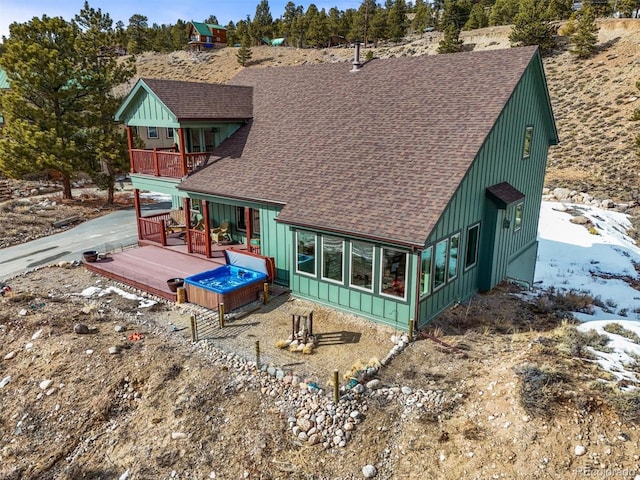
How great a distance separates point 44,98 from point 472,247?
82.2 feet

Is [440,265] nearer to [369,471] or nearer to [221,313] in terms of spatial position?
[221,313]

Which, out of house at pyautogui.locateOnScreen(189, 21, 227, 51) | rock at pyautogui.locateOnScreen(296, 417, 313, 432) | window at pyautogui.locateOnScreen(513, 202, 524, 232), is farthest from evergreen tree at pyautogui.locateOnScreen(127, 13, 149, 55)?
rock at pyautogui.locateOnScreen(296, 417, 313, 432)

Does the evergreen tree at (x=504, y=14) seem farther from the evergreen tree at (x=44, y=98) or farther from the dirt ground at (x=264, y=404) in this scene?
the dirt ground at (x=264, y=404)

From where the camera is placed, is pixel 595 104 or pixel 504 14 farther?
pixel 504 14

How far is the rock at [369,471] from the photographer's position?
7535mm

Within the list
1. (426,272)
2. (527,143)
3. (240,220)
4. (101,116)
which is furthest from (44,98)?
(527,143)

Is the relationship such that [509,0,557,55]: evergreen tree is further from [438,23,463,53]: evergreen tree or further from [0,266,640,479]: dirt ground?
[0,266,640,479]: dirt ground

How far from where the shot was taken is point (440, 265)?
40.5 feet

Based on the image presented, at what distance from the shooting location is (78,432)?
9094 millimetres

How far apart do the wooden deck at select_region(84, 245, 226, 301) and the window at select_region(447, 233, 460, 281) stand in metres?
7.82

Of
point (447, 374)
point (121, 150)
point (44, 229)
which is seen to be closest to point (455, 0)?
point (121, 150)

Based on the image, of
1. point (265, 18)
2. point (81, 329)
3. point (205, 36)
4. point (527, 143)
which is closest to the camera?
point (81, 329)

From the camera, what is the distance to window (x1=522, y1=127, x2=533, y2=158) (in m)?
16.1

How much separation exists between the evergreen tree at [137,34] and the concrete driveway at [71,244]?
7562 cm
